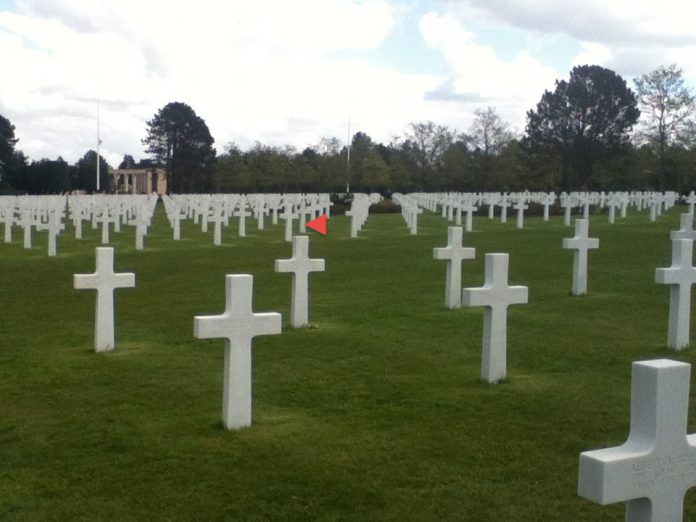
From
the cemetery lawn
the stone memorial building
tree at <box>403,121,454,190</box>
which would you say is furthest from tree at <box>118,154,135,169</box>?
the cemetery lawn

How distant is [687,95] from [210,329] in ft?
182

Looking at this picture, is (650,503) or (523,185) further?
(523,185)

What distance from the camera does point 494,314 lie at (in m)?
7.36

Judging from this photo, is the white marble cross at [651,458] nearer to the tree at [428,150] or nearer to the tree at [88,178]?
the tree at [428,150]

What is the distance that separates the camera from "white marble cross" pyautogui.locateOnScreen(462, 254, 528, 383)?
24.0 ft

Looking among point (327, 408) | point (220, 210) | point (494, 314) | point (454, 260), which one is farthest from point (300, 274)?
point (220, 210)

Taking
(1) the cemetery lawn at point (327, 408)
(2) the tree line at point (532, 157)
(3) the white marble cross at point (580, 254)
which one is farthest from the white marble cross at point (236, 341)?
(2) the tree line at point (532, 157)

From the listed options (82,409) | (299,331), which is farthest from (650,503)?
(299,331)

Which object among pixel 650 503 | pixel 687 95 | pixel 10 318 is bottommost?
pixel 10 318

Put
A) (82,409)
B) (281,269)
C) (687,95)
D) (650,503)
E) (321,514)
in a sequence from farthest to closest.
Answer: (687,95), (281,269), (82,409), (321,514), (650,503)

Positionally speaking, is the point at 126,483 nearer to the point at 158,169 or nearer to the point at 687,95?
the point at 687,95

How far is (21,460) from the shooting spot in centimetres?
550

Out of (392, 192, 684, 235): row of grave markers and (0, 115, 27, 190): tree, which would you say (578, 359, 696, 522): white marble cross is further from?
(0, 115, 27, 190): tree

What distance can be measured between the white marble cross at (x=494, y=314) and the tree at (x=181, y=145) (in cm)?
7051
